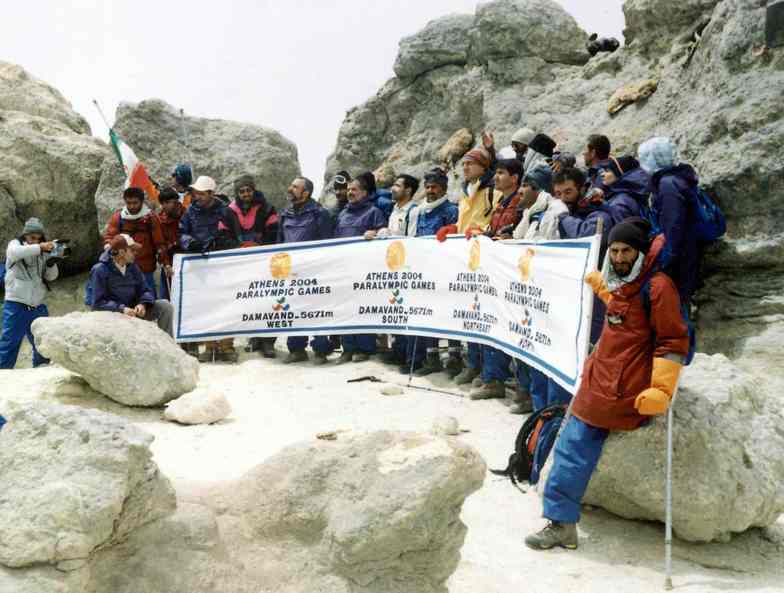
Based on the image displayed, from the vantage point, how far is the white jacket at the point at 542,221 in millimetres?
6715

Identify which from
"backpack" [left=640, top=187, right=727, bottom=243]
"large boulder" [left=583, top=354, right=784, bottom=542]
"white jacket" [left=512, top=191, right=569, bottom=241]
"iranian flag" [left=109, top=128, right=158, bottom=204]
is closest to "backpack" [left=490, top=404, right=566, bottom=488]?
"large boulder" [left=583, top=354, right=784, bottom=542]

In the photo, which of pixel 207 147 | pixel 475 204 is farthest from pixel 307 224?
pixel 207 147

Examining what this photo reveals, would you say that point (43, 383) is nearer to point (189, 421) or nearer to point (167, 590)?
point (189, 421)

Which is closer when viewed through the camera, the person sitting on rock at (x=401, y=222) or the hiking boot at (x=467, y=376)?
the hiking boot at (x=467, y=376)

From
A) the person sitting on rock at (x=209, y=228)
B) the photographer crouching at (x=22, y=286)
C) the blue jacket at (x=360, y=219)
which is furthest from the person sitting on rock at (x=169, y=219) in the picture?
the blue jacket at (x=360, y=219)

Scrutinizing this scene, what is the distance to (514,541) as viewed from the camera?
15.4 ft

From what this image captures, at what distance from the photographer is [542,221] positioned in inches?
269

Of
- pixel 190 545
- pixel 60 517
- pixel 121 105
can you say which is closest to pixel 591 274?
pixel 190 545

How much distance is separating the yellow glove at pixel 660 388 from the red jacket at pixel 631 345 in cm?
7

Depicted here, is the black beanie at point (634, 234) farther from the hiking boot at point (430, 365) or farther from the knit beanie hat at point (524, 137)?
the knit beanie hat at point (524, 137)

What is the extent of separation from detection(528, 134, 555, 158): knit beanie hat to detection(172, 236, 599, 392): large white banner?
149 centimetres

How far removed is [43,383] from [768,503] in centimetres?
634

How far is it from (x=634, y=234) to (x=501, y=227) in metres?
3.17

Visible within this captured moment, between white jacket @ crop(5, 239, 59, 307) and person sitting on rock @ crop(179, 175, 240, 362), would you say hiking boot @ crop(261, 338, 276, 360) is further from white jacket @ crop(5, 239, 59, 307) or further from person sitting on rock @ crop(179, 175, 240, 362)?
white jacket @ crop(5, 239, 59, 307)
